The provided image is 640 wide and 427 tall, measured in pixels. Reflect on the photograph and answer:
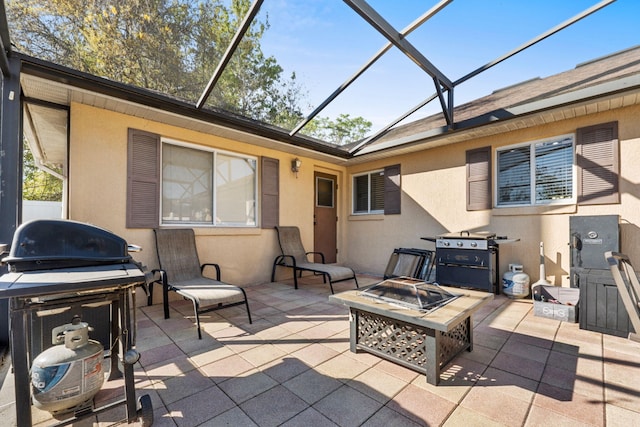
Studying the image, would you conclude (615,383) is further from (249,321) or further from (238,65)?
(238,65)

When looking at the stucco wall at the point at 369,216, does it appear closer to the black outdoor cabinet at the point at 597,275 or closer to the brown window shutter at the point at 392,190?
the brown window shutter at the point at 392,190

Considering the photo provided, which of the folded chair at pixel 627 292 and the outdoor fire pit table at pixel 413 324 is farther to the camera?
the folded chair at pixel 627 292

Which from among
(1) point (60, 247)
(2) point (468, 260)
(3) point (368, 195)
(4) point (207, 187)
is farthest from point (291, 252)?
(1) point (60, 247)

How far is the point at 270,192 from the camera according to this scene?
5496 mm

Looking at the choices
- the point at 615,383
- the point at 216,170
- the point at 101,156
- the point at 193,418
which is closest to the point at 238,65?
the point at 216,170

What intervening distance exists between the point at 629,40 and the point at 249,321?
6.72 metres

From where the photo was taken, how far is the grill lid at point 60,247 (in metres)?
1.49

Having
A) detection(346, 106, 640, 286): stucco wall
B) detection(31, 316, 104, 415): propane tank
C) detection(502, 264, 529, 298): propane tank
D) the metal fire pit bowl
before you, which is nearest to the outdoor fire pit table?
the metal fire pit bowl

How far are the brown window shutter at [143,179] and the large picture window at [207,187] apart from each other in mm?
197

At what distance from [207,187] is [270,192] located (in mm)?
1180

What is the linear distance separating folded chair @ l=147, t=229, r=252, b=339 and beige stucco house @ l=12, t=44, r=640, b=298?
0.28 metres

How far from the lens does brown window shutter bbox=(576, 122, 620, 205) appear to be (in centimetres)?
375

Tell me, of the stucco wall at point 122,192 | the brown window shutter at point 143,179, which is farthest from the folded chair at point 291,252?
the brown window shutter at point 143,179

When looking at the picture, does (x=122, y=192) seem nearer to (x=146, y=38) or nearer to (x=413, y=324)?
(x=413, y=324)
